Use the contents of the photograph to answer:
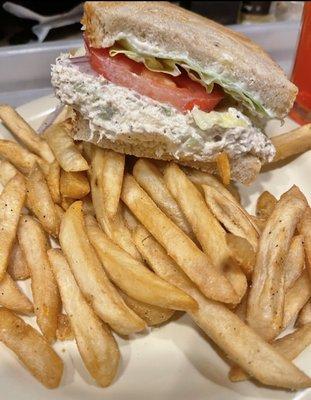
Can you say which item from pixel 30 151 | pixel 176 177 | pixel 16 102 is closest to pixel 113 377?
pixel 176 177

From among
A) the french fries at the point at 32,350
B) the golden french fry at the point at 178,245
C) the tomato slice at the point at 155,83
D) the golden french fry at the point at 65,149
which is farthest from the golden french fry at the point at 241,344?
the tomato slice at the point at 155,83

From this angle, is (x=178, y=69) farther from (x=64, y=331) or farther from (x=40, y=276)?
(x=64, y=331)

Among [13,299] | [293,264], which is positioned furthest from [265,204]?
[13,299]

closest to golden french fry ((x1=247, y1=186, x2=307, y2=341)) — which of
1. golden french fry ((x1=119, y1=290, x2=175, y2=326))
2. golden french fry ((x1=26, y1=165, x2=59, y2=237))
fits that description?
golden french fry ((x1=119, y1=290, x2=175, y2=326))

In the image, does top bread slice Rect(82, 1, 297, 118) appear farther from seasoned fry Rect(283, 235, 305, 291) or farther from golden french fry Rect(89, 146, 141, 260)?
seasoned fry Rect(283, 235, 305, 291)

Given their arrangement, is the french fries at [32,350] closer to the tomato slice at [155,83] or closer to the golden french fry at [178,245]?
the golden french fry at [178,245]

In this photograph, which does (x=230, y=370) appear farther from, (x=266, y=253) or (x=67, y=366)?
(x=67, y=366)
